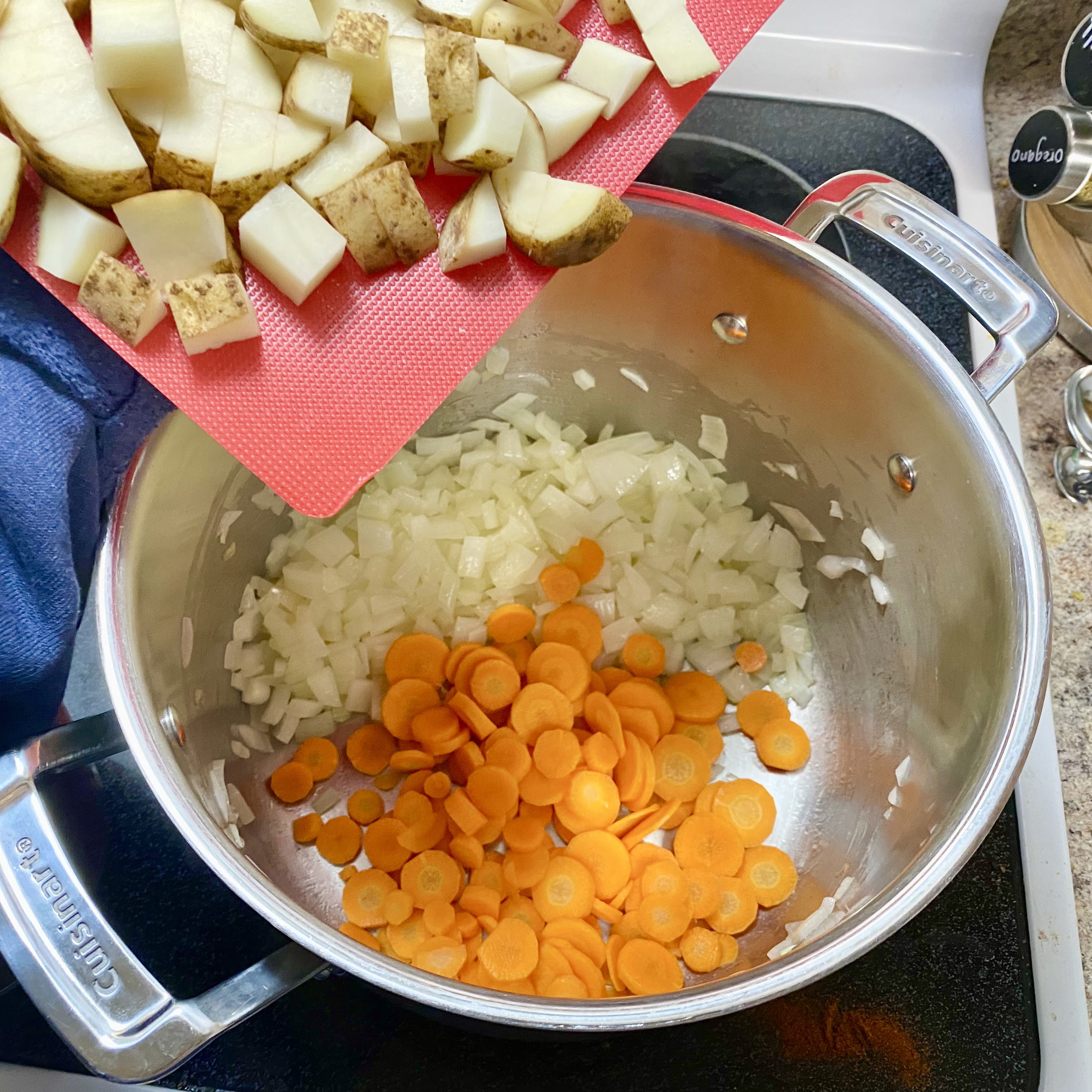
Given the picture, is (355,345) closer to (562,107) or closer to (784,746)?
(562,107)

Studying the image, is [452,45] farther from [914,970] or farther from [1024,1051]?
[1024,1051]

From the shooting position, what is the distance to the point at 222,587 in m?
1.19

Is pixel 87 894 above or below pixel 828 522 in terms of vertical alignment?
above

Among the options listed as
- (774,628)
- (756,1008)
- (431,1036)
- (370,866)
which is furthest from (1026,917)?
(370,866)

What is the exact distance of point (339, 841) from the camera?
1.24 meters

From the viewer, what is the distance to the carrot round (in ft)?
4.32

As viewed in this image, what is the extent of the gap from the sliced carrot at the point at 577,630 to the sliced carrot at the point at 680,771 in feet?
0.61

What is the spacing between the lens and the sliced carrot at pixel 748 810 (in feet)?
4.09

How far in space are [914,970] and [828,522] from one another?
0.62m

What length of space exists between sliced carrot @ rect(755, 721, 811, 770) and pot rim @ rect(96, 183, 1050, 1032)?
17.9 inches

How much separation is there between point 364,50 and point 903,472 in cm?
80

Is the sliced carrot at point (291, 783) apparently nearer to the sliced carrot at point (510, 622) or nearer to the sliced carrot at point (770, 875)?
the sliced carrot at point (510, 622)

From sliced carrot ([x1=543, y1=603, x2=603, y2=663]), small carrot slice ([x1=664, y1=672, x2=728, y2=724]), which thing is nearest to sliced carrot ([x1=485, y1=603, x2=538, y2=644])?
sliced carrot ([x1=543, y1=603, x2=603, y2=663])

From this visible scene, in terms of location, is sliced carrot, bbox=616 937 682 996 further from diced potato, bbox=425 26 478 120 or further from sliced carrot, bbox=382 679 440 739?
diced potato, bbox=425 26 478 120
